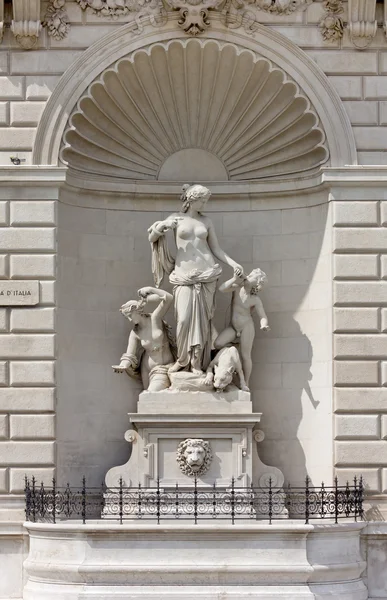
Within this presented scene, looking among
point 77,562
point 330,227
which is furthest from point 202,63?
point 77,562

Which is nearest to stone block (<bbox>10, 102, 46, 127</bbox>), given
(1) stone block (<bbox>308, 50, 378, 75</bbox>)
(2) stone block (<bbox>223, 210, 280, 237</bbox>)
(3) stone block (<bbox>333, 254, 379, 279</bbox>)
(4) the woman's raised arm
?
(4) the woman's raised arm

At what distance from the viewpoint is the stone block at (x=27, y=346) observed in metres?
21.1

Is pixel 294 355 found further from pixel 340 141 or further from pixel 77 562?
pixel 77 562

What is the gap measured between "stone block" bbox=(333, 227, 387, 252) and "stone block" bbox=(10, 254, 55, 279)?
13.6 ft

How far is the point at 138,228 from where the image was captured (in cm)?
2258

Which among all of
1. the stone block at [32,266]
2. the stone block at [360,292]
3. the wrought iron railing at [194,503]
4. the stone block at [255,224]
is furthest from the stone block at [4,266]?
the stone block at [360,292]

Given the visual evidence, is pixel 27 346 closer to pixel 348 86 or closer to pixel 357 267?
pixel 357 267

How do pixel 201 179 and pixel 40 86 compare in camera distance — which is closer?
pixel 40 86

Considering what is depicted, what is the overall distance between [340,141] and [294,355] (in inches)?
129

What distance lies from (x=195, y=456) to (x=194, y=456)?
0.05 feet

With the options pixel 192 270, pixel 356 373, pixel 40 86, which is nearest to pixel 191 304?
pixel 192 270

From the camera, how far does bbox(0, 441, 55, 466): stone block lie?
20.9 m

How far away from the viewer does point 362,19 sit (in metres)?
21.6

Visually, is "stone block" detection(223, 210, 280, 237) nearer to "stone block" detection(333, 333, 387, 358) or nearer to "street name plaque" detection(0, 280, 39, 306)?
"stone block" detection(333, 333, 387, 358)
